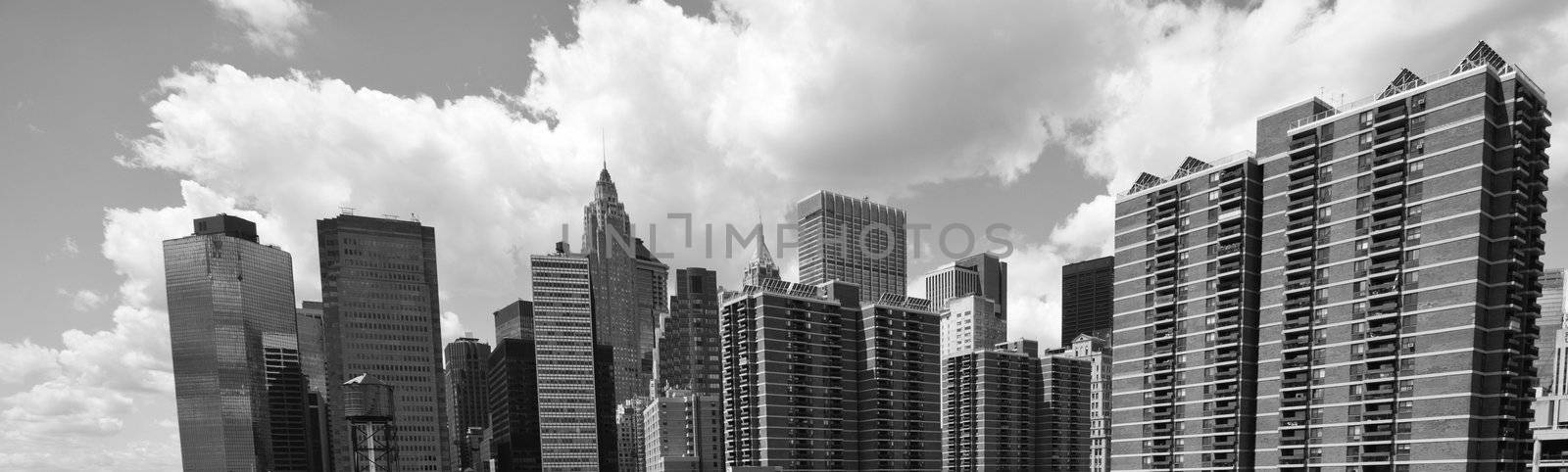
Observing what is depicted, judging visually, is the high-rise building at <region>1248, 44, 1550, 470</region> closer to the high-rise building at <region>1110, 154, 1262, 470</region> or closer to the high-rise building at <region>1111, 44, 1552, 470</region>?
the high-rise building at <region>1111, 44, 1552, 470</region>

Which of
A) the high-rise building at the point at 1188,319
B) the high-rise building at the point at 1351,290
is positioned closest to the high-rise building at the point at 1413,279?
the high-rise building at the point at 1351,290

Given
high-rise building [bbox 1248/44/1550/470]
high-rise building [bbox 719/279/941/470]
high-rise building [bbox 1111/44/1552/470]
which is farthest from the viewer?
high-rise building [bbox 719/279/941/470]

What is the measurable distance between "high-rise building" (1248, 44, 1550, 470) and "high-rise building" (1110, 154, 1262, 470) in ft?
13.9

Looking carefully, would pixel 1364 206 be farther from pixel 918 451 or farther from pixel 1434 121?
pixel 918 451

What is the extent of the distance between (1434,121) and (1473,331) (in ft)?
74.7

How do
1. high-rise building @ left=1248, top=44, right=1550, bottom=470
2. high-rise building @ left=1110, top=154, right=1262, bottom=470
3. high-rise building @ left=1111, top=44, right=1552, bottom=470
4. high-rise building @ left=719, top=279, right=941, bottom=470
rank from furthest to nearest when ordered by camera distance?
1. high-rise building @ left=719, top=279, right=941, bottom=470
2. high-rise building @ left=1110, top=154, right=1262, bottom=470
3. high-rise building @ left=1111, top=44, right=1552, bottom=470
4. high-rise building @ left=1248, top=44, right=1550, bottom=470

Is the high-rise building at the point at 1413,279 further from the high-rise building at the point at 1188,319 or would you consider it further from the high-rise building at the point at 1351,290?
the high-rise building at the point at 1188,319

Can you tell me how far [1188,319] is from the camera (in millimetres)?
110250

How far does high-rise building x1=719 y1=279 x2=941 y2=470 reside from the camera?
160125mm

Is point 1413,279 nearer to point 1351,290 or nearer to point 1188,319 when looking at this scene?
point 1351,290

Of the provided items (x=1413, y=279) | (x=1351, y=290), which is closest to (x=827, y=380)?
(x=1351, y=290)

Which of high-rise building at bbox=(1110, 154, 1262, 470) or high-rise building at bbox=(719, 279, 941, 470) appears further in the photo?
high-rise building at bbox=(719, 279, 941, 470)

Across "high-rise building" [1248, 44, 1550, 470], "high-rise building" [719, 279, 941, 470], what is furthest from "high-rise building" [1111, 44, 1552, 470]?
"high-rise building" [719, 279, 941, 470]

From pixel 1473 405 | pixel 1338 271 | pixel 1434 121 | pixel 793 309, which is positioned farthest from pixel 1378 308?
pixel 793 309
